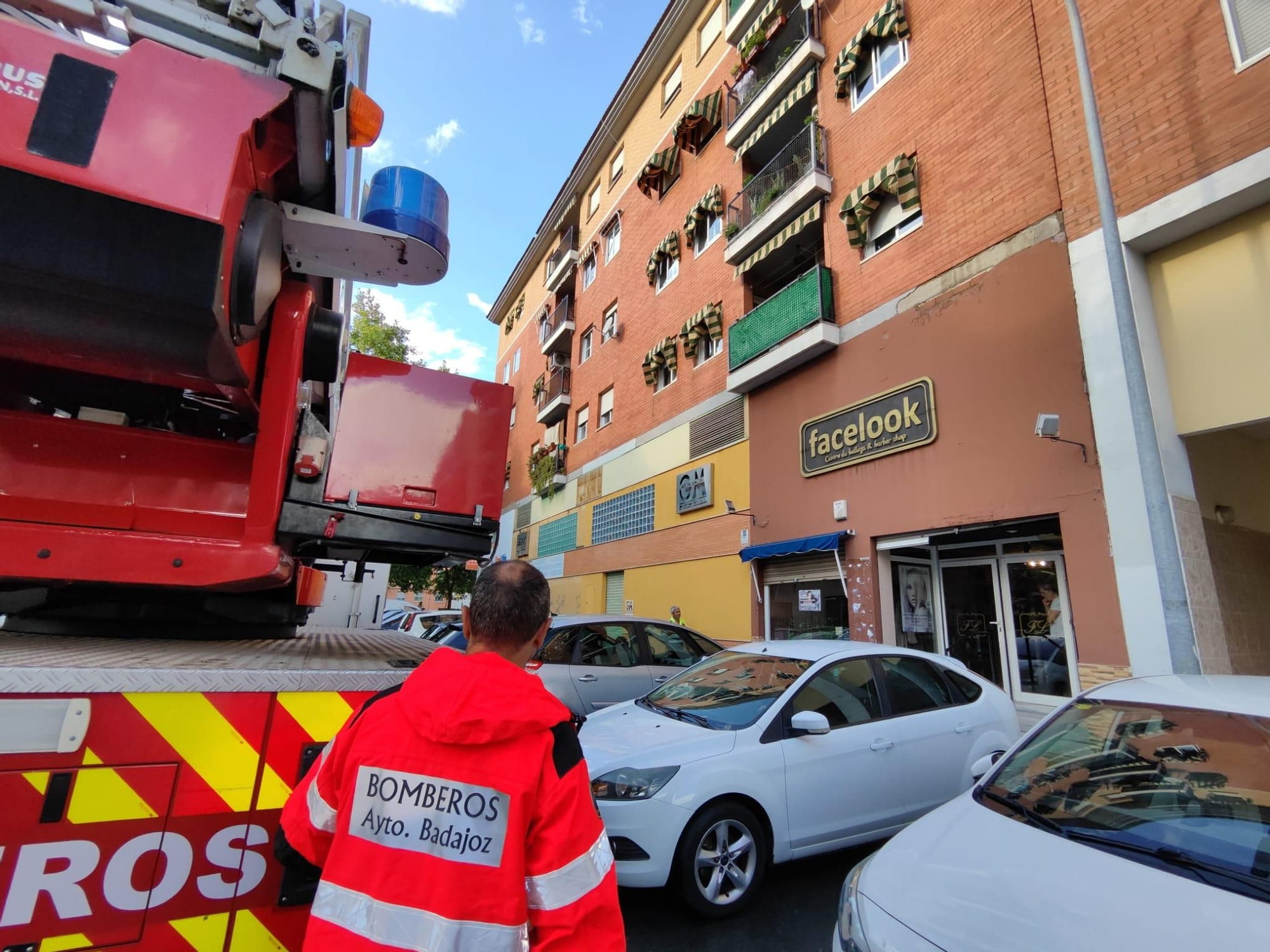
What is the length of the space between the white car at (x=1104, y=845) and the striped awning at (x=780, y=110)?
12271 millimetres

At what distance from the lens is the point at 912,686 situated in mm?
4730

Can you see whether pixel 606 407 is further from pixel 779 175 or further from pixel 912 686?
pixel 912 686

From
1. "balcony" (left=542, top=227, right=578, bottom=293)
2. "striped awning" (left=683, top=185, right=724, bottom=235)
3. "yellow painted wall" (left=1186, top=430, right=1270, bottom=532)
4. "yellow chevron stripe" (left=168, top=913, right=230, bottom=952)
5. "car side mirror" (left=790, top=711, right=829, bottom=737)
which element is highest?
"balcony" (left=542, top=227, right=578, bottom=293)

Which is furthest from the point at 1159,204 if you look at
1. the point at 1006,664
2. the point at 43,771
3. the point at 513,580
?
the point at 43,771

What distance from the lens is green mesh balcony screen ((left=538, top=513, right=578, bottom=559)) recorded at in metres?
20.2

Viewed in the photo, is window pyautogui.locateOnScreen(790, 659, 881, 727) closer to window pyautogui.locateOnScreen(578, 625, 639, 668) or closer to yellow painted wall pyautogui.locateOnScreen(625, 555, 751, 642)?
window pyautogui.locateOnScreen(578, 625, 639, 668)

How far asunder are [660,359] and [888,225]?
6913 millimetres

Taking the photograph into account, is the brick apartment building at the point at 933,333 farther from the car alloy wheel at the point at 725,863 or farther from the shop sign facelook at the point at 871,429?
the car alloy wheel at the point at 725,863

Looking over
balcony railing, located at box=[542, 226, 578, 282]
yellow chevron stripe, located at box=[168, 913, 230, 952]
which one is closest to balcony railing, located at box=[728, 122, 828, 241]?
balcony railing, located at box=[542, 226, 578, 282]

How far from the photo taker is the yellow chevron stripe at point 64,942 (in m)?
1.60

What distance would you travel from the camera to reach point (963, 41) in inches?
354

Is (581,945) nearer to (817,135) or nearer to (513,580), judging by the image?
(513,580)

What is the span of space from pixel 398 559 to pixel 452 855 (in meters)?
2.41

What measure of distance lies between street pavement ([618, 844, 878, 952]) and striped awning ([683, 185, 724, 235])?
43.7 feet
